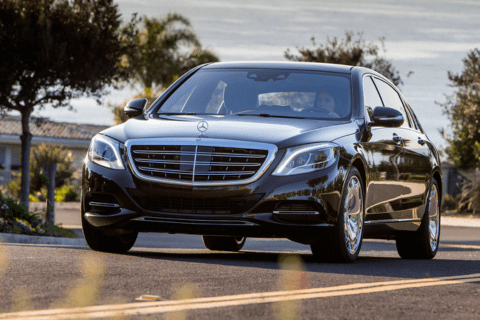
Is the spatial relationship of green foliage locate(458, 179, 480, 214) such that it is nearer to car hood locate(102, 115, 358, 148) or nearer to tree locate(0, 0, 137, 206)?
tree locate(0, 0, 137, 206)

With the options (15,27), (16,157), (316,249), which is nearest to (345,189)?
(316,249)

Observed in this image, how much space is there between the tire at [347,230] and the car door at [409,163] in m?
1.12

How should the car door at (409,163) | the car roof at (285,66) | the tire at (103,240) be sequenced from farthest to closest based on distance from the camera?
the car door at (409,163) → the car roof at (285,66) → the tire at (103,240)

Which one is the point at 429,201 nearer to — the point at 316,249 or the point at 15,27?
the point at 316,249

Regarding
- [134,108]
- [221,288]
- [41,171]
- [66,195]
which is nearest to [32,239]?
[134,108]

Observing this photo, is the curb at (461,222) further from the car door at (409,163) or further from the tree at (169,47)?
the tree at (169,47)

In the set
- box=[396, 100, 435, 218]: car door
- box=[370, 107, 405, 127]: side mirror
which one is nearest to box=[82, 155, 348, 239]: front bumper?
box=[370, 107, 405, 127]: side mirror

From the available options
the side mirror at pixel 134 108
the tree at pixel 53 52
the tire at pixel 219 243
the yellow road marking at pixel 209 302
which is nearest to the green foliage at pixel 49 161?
the tree at pixel 53 52

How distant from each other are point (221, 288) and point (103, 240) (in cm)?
253

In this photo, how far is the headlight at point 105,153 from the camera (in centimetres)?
725

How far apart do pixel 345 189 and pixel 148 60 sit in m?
42.6

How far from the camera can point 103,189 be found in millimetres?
7293

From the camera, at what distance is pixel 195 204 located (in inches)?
279

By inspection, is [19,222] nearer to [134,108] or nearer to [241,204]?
[134,108]
